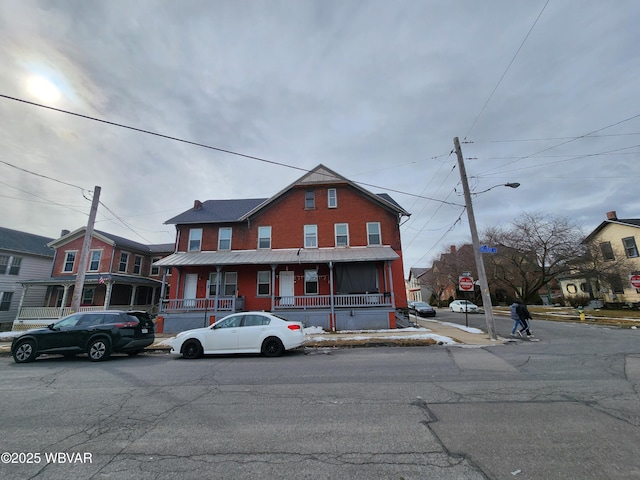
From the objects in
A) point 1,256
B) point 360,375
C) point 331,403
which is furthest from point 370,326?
point 1,256

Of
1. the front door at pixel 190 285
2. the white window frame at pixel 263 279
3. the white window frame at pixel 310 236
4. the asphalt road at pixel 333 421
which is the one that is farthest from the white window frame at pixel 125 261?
the asphalt road at pixel 333 421

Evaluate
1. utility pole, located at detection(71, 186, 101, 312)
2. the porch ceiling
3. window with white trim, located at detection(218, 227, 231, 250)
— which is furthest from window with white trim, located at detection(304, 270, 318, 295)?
utility pole, located at detection(71, 186, 101, 312)

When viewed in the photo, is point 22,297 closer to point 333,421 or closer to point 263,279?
point 263,279

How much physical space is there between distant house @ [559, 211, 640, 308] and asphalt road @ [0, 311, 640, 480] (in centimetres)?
2886

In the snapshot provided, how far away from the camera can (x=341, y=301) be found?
726 inches

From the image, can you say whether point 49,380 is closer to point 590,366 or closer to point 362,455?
point 362,455

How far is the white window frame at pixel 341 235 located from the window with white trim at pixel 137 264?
21226mm

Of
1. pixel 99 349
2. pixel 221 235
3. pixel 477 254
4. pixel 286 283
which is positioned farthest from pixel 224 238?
pixel 477 254

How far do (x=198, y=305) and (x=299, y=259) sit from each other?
25.9ft

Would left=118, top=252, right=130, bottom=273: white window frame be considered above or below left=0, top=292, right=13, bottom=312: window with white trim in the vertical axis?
above

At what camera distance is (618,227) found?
31562 millimetres

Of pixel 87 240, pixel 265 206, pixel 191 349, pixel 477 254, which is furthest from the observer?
pixel 265 206

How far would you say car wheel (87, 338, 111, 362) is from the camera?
10.2m

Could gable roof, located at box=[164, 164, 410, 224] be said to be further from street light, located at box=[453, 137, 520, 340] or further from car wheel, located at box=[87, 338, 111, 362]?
car wheel, located at box=[87, 338, 111, 362]
